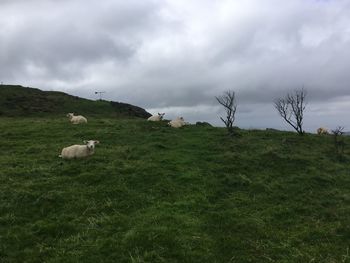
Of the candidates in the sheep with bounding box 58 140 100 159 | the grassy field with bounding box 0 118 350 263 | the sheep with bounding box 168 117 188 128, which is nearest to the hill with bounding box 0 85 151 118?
the sheep with bounding box 168 117 188 128

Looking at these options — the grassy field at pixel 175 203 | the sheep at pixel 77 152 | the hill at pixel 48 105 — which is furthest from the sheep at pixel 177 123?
the hill at pixel 48 105

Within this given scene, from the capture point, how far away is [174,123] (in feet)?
104

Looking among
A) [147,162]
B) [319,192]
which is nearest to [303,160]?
[319,192]

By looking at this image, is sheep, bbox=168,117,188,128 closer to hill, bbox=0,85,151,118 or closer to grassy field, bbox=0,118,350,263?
grassy field, bbox=0,118,350,263

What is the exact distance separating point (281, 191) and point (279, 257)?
6244 millimetres

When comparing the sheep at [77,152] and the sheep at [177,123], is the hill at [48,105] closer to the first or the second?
the sheep at [177,123]

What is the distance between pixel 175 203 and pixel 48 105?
151ft

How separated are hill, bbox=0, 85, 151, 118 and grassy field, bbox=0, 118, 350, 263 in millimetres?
29146

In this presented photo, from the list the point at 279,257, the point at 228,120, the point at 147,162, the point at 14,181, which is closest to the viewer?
the point at 279,257

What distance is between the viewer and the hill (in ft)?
177

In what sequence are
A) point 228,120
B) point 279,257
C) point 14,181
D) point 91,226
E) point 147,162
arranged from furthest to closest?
point 228,120 → point 147,162 → point 14,181 → point 91,226 → point 279,257

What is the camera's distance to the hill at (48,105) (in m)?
54.0

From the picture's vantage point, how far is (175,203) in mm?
15320

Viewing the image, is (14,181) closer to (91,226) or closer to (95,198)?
(95,198)
